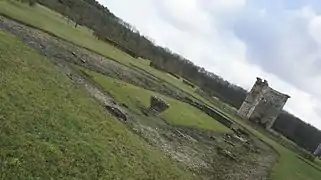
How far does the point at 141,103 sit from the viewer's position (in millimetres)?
42344

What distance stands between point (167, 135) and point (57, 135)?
16.9 metres

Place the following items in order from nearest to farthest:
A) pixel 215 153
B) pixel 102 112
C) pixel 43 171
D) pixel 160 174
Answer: pixel 43 171, pixel 160 174, pixel 102 112, pixel 215 153

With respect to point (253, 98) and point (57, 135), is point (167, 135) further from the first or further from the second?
point (253, 98)

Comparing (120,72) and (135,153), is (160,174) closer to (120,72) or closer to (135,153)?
(135,153)

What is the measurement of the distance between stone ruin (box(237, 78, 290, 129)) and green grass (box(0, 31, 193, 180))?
5333 cm

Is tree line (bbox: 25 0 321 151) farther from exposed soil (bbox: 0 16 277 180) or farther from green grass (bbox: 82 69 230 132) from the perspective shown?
green grass (bbox: 82 69 230 132)

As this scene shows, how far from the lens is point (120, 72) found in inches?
2076

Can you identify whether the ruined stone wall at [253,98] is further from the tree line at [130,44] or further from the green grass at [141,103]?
the green grass at [141,103]

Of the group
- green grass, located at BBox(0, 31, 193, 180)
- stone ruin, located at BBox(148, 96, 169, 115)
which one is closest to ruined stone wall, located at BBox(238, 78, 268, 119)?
stone ruin, located at BBox(148, 96, 169, 115)

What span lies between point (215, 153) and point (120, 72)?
17.0 meters

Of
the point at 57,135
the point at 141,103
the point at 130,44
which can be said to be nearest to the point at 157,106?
the point at 141,103

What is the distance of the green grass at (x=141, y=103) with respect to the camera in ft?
132

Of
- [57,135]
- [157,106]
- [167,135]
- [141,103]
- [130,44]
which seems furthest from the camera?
[130,44]

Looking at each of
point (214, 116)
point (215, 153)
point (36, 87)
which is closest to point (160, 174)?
point (36, 87)
